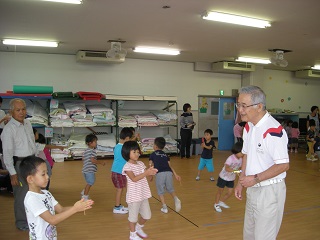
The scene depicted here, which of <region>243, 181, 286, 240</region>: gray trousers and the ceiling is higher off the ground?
the ceiling

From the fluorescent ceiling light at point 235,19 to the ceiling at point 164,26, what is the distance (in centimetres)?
10

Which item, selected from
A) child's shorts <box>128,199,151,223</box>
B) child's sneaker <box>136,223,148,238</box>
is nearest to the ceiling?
child's shorts <box>128,199,151,223</box>

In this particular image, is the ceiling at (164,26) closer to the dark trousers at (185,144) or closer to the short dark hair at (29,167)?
the dark trousers at (185,144)

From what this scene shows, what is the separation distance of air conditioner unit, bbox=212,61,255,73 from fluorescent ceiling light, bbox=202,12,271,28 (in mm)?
4598

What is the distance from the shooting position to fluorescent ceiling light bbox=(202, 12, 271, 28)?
4832 mm

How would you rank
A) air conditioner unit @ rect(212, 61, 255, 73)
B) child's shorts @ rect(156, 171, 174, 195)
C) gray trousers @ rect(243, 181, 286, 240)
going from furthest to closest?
air conditioner unit @ rect(212, 61, 255, 73)
child's shorts @ rect(156, 171, 174, 195)
gray trousers @ rect(243, 181, 286, 240)

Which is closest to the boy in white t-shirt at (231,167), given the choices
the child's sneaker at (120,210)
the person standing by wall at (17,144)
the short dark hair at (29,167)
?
the child's sneaker at (120,210)

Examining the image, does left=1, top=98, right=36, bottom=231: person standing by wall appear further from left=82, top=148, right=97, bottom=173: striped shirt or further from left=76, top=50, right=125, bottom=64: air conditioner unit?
left=76, top=50, right=125, bottom=64: air conditioner unit

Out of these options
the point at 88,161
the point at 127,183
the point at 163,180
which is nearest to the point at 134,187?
the point at 127,183

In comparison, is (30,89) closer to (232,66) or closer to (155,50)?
(155,50)

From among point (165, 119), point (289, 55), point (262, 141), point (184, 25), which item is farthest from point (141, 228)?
point (289, 55)

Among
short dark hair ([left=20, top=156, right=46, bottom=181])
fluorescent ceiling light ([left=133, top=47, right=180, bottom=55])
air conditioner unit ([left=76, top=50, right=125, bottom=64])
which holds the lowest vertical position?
short dark hair ([left=20, top=156, right=46, bottom=181])

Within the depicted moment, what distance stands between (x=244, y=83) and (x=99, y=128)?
5580mm

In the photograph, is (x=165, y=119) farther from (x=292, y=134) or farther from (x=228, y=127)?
(x=292, y=134)
